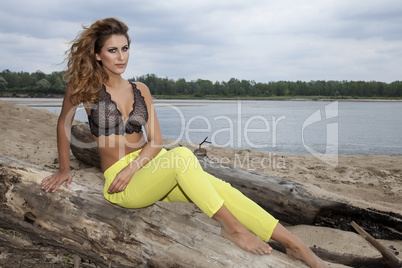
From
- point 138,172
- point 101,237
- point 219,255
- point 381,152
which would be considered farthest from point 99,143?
point 381,152

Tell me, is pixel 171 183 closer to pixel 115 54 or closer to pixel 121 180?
pixel 121 180

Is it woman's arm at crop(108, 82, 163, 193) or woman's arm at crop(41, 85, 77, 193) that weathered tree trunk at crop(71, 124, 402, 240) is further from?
woman's arm at crop(41, 85, 77, 193)

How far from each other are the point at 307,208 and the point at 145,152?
6.25 feet

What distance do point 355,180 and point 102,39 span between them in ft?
15.0

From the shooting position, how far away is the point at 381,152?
360 inches

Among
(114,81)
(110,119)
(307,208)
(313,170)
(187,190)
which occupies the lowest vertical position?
(313,170)

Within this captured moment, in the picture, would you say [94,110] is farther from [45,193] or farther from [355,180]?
[355,180]

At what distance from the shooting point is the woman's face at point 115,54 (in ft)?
9.10

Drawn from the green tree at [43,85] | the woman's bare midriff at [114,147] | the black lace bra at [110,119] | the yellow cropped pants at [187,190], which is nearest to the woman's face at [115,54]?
the black lace bra at [110,119]

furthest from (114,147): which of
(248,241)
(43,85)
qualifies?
(43,85)

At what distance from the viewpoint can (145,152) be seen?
8.92 feet

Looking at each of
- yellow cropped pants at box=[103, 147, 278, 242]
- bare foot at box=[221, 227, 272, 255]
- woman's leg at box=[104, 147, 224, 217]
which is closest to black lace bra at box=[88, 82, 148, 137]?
yellow cropped pants at box=[103, 147, 278, 242]

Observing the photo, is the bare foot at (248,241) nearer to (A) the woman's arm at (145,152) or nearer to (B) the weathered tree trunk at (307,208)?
(A) the woman's arm at (145,152)

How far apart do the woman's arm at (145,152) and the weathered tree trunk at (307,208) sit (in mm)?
1378
